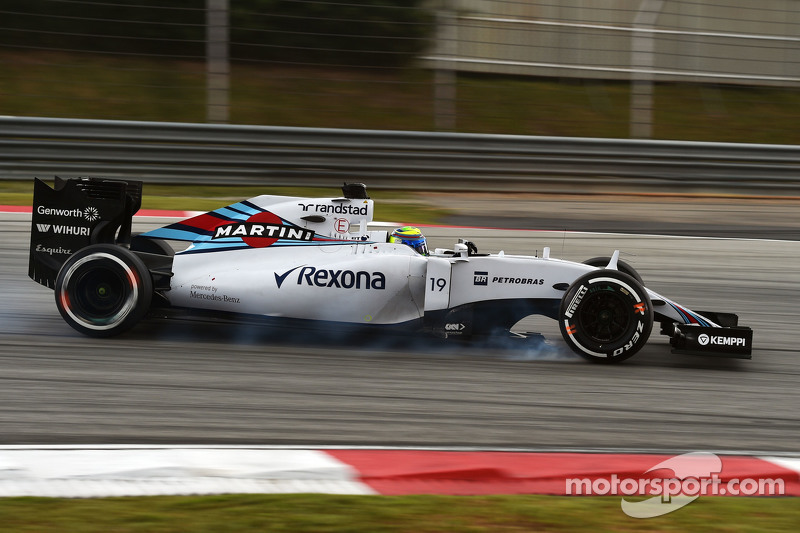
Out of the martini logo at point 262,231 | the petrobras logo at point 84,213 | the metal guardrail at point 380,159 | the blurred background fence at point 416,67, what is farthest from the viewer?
the blurred background fence at point 416,67

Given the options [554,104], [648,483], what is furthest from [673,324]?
[554,104]

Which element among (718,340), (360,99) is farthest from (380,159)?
(718,340)

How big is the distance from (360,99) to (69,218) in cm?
Result: 1099

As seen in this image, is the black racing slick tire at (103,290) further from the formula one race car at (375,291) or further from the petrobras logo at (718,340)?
the petrobras logo at (718,340)

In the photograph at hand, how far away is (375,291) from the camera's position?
542 cm

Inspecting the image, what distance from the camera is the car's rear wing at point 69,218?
574 cm

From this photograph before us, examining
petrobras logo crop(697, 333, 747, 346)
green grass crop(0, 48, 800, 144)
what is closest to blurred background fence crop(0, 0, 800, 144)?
green grass crop(0, 48, 800, 144)

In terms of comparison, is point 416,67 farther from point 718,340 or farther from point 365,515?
point 365,515

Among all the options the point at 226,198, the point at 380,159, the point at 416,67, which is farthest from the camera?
the point at 416,67

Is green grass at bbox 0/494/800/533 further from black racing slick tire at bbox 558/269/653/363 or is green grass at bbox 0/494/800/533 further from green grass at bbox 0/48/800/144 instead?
green grass at bbox 0/48/800/144

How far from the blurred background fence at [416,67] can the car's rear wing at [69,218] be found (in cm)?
958

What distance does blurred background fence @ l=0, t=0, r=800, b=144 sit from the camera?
51.6 feet

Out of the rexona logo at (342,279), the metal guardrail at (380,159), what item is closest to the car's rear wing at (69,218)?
the rexona logo at (342,279)

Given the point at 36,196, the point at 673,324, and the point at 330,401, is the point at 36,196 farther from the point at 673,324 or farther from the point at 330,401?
the point at 673,324
